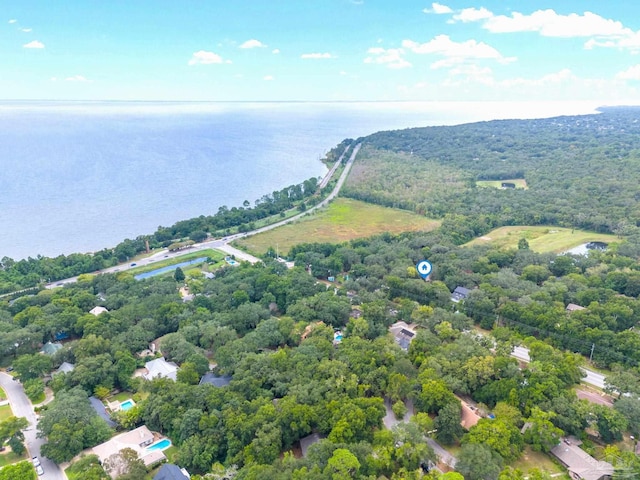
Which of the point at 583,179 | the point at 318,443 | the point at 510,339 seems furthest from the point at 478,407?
the point at 583,179

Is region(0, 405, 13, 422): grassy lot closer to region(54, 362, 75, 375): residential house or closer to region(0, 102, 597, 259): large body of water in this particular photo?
region(54, 362, 75, 375): residential house

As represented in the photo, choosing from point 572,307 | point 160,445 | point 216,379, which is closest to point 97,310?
point 216,379

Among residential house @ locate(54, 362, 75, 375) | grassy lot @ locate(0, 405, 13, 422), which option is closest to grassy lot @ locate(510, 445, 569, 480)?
residential house @ locate(54, 362, 75, 375)

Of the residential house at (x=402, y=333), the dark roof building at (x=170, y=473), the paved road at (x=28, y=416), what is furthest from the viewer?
the residential house at (x=402, y=333)

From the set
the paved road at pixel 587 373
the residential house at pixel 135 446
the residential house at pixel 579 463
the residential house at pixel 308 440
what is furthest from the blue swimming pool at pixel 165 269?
the residential house at pixel 579 463

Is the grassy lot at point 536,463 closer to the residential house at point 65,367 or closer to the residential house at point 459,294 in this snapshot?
the residential house at point 459,294

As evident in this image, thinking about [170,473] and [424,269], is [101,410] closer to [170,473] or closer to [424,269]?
[170,473]

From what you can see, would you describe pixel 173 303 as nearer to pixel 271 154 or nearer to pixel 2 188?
pixel 2 188
